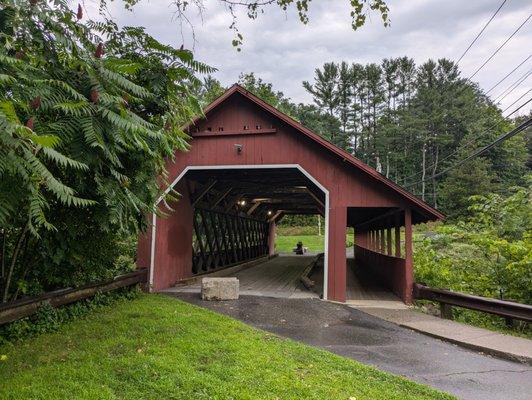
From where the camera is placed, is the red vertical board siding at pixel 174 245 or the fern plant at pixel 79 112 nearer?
the fern plant at pixel 79 112

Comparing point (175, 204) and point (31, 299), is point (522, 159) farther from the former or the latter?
point (31, 299)

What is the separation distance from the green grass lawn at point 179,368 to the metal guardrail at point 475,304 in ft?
13.2

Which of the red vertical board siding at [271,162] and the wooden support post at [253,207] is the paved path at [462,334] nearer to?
the red vertical board siding at [271,162]

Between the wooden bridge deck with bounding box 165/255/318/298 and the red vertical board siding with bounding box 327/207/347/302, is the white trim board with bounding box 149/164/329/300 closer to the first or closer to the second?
the red vertical board siding with bounding box 327/207/347/302

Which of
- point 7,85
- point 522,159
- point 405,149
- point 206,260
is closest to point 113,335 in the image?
point 7,85

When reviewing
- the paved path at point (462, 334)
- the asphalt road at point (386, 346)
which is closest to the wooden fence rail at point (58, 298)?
the asphalt road at point (386, 346)

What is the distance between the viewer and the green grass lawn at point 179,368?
12.7 ft

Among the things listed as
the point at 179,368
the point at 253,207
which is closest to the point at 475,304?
the point at 179,368

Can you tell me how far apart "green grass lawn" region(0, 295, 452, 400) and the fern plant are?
153cm

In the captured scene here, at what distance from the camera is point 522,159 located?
178 ft

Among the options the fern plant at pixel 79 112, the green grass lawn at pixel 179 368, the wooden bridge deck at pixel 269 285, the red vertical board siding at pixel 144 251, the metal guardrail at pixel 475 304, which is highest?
the fern plant at pixel 79 112

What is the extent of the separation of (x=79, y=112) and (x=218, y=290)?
21.2ft

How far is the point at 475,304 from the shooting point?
7.89 metres

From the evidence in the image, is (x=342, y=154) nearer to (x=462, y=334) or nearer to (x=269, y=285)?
(x=462, y=334)
